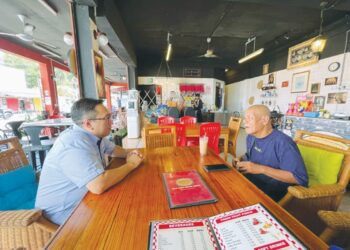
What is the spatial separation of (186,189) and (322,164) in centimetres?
128

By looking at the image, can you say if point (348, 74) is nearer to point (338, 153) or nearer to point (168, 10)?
point (338, 153)

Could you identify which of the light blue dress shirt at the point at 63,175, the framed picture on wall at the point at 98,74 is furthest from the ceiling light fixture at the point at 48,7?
the light blue dress shirt at the point at 63,175

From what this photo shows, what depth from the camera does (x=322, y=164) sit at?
53.4 inches

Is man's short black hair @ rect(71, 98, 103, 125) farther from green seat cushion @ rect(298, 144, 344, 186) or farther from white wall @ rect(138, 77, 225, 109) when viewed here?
white wall @ rect(138, 77, 225, 109)

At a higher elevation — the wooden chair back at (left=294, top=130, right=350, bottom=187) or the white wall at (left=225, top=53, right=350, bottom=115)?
the white wall at (left=225, top=53, right=350, bottom=115)

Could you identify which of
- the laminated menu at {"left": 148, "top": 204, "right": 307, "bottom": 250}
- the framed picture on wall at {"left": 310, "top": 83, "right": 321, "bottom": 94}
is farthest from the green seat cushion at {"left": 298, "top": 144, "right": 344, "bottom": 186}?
the framed picture on wall at {"left": 310, "top": 83, "right": 321, "bottom": 94}

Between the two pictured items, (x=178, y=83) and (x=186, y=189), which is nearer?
(x=186, y=189)

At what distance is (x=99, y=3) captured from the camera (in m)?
2.40

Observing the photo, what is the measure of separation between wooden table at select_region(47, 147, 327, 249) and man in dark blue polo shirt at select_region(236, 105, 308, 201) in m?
0.32

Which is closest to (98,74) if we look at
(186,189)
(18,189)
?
(18,189)

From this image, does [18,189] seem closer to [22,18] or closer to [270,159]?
[270,159]

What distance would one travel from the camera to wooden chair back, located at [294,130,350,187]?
1.18m

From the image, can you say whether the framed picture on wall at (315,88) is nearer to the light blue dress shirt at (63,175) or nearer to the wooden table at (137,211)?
the wooden table at (137,211)

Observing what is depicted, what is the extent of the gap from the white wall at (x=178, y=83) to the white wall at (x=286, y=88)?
143 centimetres
